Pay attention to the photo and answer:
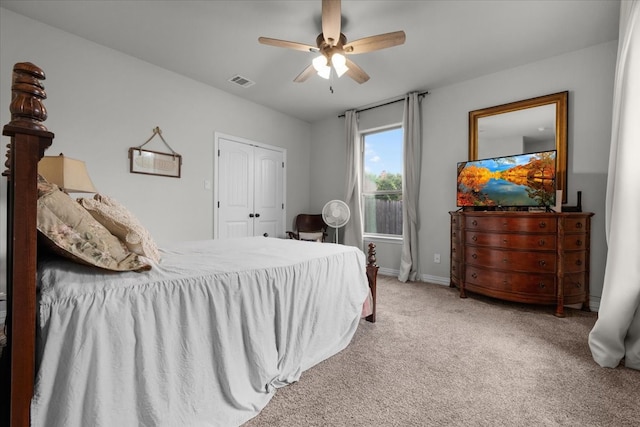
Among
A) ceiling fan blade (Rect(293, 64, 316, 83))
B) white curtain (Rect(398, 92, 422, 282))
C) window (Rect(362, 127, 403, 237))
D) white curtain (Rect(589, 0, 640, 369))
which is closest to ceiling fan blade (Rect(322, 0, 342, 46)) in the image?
ceiling fan blade (Rect(293, 64, 316, 83))

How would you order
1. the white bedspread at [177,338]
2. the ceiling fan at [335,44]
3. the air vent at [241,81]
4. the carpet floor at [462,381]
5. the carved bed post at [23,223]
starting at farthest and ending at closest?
the air vent at [241,81]
the ceiling fan at [335,44]
the carpet floor at [462,381]
the white bedspread at [177,338]
the carved bed post at [23,223]

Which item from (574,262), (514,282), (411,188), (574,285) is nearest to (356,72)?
(411,188)

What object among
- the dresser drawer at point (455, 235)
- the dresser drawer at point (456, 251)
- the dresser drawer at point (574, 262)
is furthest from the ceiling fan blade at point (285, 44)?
the dresser drawer at point (574, 262)

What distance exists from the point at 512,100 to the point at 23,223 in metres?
→ 4.29

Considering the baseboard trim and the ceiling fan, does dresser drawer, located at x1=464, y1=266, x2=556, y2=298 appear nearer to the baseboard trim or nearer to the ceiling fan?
the baseboard trim

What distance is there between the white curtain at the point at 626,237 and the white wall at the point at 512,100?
1294 mm

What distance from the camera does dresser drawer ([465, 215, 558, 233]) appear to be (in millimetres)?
2709

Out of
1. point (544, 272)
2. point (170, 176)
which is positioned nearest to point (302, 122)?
point (170, 176)

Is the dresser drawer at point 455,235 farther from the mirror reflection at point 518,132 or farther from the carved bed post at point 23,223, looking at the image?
the carved bed post at point 23,223

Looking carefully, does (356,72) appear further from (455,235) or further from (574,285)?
(574,285)

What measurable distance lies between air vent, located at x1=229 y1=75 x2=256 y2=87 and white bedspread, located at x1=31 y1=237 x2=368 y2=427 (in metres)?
2.63

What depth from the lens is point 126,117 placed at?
3.08 metres

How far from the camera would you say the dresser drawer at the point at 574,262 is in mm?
2691

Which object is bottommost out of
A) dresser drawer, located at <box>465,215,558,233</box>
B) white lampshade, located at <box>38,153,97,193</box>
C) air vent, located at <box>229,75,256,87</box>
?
dresser drawer, located at <box>465,215,558,233</box>
